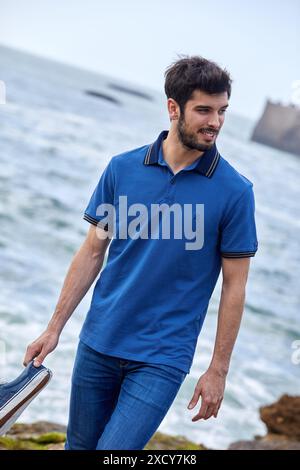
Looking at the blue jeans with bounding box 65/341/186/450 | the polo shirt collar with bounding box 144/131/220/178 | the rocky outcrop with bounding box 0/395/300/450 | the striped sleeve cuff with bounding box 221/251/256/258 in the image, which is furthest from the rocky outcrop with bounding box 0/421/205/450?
the polo shirt collar with bounding box 144/131/220/178

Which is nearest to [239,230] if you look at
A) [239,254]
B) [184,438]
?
[239,254]

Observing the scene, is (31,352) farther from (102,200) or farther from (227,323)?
(227,323)

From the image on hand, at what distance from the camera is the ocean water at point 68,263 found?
→ 9812mm

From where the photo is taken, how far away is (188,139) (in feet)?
9.23

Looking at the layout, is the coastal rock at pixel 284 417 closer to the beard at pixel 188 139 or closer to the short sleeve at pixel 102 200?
the short sleeve at pixel 102 200

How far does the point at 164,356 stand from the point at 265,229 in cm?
2268

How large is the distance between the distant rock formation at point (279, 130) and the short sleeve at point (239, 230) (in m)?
67.7

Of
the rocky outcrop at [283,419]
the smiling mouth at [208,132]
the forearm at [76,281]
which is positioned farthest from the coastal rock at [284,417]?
the smiling mouth at [208,132]

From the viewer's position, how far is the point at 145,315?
2822 millimetres

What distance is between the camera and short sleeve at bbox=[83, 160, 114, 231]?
299cm

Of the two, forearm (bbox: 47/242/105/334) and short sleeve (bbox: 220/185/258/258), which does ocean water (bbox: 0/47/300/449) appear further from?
short sleeve (bbox: 220/185/258/258)

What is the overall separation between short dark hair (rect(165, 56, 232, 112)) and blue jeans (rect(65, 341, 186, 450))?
0.92 m

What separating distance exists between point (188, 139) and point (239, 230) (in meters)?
0.36
